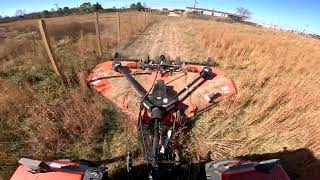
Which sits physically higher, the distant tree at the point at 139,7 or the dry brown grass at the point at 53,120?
the distant tree at the point at 139,7

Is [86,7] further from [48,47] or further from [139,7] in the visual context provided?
[48,47]

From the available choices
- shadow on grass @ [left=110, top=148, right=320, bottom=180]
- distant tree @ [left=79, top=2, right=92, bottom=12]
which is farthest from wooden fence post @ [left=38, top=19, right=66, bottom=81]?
distant tree @ [left=79, top=2, right=92, bottom=12]

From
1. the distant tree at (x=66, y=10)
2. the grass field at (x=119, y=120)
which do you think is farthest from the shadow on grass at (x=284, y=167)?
the distant tree at (x=66, y=10)

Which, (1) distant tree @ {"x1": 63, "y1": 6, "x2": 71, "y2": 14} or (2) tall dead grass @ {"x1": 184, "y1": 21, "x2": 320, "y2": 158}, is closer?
(2) tall dead grass @ {"x1": 184, "y1": 21, "x2": 320, "y2": 158}

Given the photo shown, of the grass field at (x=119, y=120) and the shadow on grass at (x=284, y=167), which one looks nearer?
the shadow on grass at (x=284, y=167)

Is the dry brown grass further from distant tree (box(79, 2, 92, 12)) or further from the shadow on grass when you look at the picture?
distant tree (box(79, 2, 92, 12))

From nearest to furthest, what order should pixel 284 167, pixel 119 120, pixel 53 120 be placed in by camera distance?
pixel 284 167, pixel 53 120, pixel 119 120

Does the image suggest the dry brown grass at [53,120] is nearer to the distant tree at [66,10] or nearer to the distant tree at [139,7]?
the distant tree at [139,7]

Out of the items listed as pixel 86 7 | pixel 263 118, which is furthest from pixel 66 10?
pixel 263 118

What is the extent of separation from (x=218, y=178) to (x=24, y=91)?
17.7 feet

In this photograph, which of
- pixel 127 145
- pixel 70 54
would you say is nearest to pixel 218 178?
pixel 127 145

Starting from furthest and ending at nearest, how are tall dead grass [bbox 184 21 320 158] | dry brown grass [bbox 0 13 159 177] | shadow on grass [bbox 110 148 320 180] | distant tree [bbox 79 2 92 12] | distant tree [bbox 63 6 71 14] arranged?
distant tree [bbox 79 2 92 12]
distant tree [bbox 63 6 71 14]
tall dead grass [bbox 184 21 320 158]
dry brown grass [bbox 0 13 159 177]
shadow on grass [bbox 110 148 320 180]

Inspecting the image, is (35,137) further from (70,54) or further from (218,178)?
(70,54)

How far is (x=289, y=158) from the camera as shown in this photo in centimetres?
508
